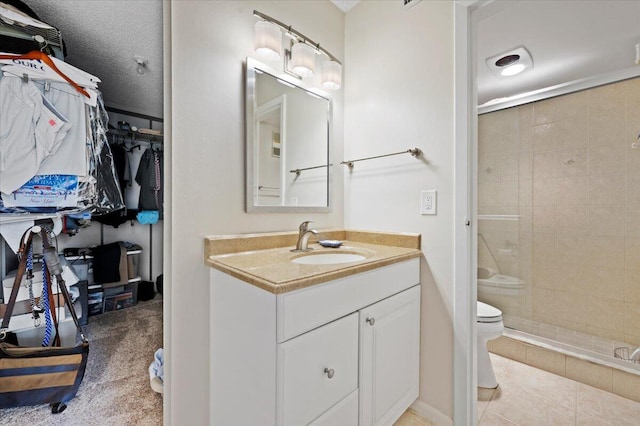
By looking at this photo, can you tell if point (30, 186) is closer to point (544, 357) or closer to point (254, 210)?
point (254, 210)

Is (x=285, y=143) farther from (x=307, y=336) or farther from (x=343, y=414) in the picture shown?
(x=343, y=414)

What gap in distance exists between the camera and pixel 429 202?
1328 millimetres

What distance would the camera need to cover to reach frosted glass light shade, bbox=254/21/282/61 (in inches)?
48.2

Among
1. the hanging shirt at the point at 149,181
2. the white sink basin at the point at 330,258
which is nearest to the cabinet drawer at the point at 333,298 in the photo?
A: the white sink basin at the point at 330,258

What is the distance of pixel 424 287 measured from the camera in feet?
4.46

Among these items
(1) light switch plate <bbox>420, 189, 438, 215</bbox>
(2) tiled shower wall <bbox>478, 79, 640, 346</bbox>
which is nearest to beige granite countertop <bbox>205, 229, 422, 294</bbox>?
(1) light switch plate <bbox>420, 189, 438, 215</bbox>

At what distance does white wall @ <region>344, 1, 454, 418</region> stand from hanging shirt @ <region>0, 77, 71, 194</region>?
1608 millimetres

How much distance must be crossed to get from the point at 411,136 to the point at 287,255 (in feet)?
3.15

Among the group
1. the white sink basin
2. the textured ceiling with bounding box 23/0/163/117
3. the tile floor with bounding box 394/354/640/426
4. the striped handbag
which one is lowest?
the tile floor with bounding box 394/354/640/426

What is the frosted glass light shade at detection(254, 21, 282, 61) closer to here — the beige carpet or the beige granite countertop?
the beige granite countertop

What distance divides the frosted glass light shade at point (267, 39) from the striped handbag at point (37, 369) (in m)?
1.47

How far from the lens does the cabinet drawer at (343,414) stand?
850mm

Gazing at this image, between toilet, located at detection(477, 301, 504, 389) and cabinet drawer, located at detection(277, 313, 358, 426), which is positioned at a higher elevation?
cabinet drawer, located at detection(277, 313, 358, 426)

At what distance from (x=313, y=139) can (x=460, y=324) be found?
4.36 feet
